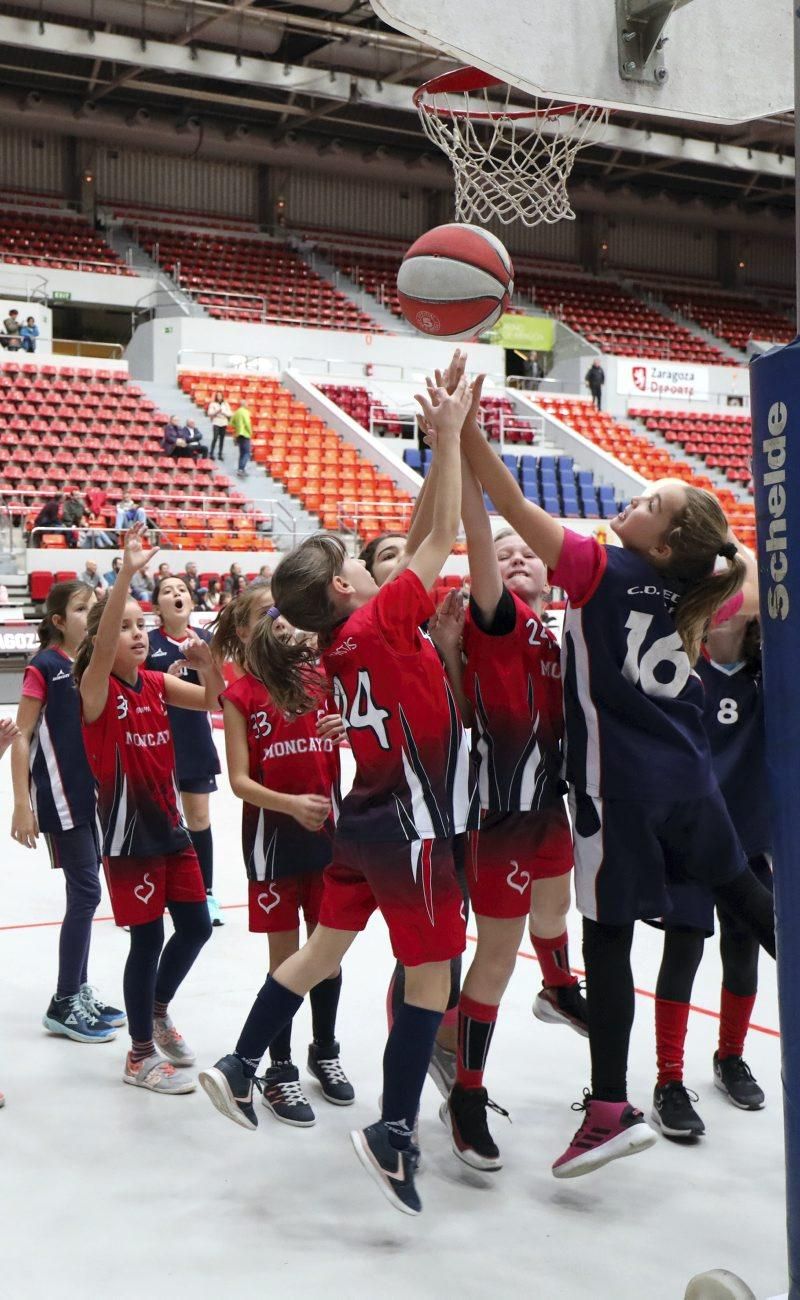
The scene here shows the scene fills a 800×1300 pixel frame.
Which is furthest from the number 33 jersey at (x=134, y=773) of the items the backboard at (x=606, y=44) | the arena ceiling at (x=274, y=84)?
the arena ceiling at (x=274, y=84)

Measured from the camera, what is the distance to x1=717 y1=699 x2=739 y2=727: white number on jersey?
12.0 ft

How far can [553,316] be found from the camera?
29.0m

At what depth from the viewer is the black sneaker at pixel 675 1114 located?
134 inches

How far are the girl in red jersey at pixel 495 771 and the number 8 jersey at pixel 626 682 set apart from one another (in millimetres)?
233

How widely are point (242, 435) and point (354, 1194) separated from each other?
57.0 ft

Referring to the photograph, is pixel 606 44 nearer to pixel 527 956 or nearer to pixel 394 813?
pixel 394 813

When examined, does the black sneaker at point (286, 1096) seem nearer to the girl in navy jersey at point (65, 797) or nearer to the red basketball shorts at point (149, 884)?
the red basketball shorts at point (149, 884)

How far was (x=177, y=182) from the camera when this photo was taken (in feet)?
94.7

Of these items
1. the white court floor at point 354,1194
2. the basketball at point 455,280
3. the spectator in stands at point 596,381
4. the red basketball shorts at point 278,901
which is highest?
the spectator in stands at point 596,381

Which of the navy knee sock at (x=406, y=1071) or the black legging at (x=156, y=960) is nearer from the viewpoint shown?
the navy knee sock at (x=406, y=1071)

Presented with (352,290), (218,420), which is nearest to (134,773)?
(218,420)

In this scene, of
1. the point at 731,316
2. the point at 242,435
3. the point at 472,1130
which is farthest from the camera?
the point at 731,316

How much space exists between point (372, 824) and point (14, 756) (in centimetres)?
173

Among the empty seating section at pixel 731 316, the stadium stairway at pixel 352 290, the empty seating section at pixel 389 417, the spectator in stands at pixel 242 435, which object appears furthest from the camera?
the empty seating section at pixel 731 316
